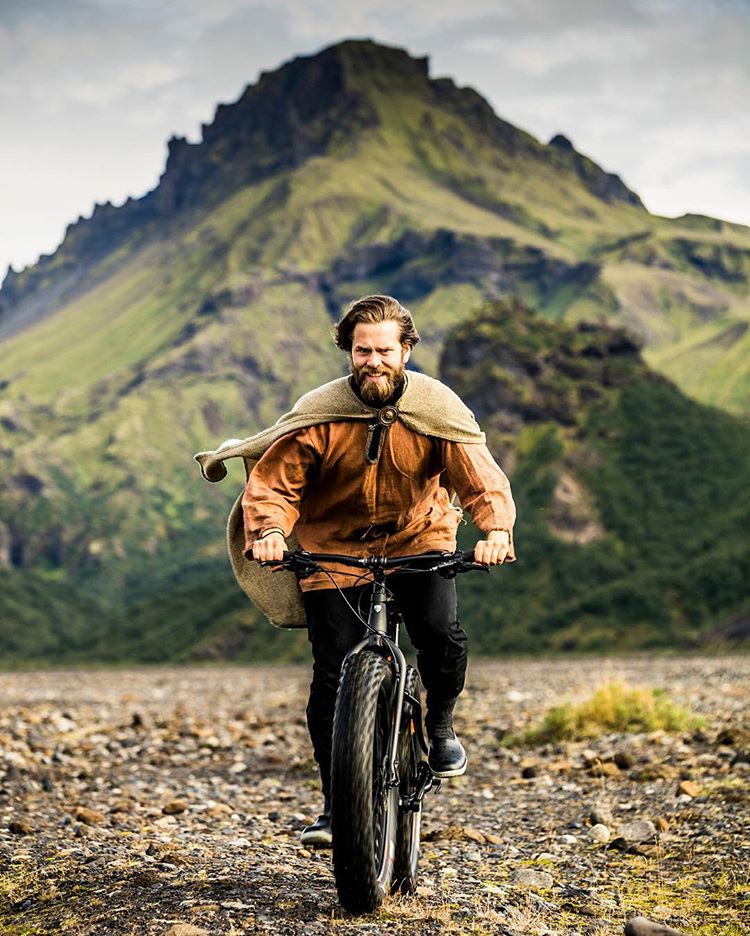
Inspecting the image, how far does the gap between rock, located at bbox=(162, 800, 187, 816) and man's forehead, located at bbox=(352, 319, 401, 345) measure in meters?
4.45

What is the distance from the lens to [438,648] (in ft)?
20.5

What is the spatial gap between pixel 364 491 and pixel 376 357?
2.27 ft

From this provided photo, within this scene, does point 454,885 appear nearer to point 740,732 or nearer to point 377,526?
point 377,526

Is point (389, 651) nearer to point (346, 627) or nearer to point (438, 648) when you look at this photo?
point (346, 627)

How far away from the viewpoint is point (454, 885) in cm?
623

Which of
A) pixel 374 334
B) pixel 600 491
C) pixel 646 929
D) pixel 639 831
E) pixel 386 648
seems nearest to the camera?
pixel 646 929

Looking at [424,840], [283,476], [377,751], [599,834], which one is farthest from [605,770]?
[283,476]

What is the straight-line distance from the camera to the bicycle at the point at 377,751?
5.14m

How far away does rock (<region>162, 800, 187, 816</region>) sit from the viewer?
874 centimetres

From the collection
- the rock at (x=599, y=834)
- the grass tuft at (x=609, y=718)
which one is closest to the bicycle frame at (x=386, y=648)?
the rock at (x=599, y=834)

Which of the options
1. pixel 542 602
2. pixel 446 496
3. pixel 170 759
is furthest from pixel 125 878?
pixel 542 602

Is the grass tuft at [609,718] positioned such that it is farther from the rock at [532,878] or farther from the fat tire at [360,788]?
the fat tire at [360,788]

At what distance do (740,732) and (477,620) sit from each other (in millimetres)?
99061

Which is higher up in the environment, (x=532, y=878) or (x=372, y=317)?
(x=372, y=317)
